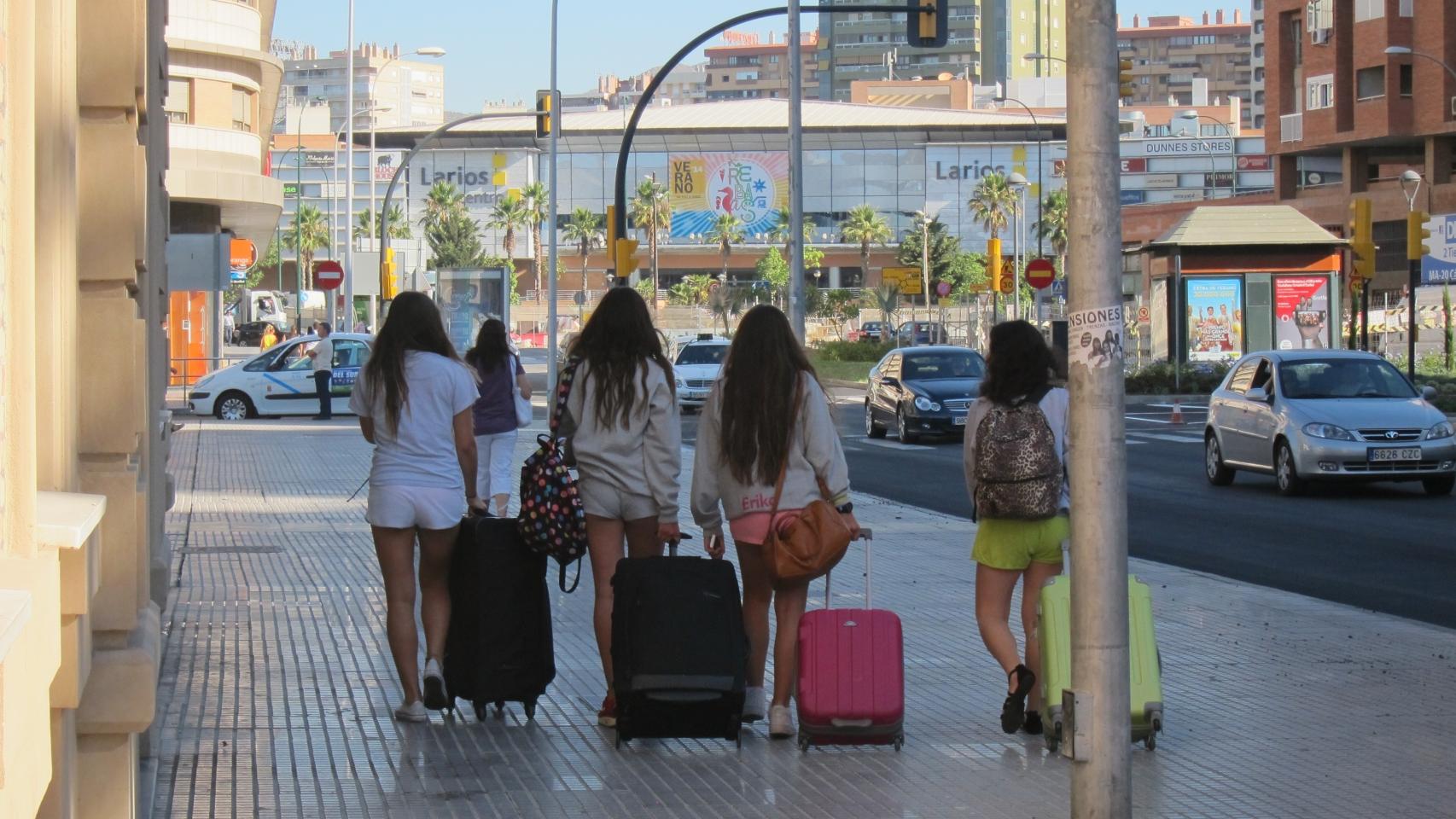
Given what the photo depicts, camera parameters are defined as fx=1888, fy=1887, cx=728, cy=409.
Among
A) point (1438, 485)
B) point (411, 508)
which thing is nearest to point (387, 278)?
point (1438, 485)

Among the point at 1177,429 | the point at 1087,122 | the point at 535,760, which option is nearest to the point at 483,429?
the point at 535,760

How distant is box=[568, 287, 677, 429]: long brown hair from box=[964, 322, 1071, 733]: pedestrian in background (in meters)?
1.26

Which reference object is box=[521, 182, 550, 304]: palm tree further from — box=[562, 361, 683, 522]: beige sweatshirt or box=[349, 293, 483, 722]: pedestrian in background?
box=[562, 361, 683, 522]: beige sweatshirt

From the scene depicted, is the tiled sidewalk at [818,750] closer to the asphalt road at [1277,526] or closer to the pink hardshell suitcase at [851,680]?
the pink hardshell suitcase at [851,680]

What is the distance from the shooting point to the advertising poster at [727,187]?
11750 centimetres

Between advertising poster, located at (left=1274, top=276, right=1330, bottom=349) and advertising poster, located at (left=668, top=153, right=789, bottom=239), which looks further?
advertising poster, located at (left=668, top=153, right=789, bottom=239)

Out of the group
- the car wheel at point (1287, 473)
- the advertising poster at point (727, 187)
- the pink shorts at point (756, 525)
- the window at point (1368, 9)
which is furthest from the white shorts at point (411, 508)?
the advertising poster at point (727, 187)

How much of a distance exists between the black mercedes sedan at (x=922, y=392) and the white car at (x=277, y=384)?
395 inches

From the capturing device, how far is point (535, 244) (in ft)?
407

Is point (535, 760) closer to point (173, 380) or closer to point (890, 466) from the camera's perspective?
point (890, 466)

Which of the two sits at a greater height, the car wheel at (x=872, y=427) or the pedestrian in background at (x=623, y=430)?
the pedestrian in background at (x=623, y=430)

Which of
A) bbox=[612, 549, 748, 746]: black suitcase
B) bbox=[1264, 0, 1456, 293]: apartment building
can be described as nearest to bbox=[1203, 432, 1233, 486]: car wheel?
bbox=[612, 549, 748, 746]: black suitcase

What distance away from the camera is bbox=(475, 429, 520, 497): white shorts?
13.6m

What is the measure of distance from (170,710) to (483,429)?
5.90 m
